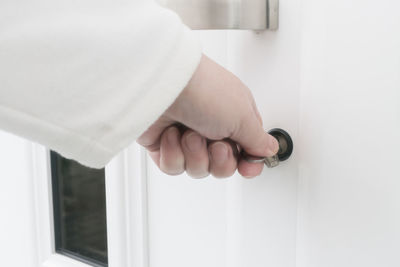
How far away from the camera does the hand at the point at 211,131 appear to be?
10.6 inches

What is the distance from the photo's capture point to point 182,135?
0.34 metres

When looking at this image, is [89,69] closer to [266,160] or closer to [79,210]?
[266,160]

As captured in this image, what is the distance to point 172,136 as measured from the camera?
1.11 feet

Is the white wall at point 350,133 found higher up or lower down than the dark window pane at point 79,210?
higher up

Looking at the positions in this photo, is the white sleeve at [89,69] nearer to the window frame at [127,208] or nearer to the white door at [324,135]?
the white door at [324,135]

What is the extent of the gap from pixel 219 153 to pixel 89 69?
12 cm

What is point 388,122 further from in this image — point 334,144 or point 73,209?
point 73,209

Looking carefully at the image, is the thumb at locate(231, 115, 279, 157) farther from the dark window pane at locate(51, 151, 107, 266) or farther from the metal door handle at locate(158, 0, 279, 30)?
the dark window pane at locate(51, 151, 107, 266)

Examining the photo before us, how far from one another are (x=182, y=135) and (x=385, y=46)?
0.16m

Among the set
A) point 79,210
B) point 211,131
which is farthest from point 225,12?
point 79,210

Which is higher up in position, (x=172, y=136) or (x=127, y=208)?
(x=172, y=136)

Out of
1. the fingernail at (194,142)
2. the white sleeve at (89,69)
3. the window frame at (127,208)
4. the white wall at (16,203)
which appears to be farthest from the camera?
the white wall at (16,203)

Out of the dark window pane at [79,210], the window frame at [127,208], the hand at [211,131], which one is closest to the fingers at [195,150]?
the hand at [211,131]

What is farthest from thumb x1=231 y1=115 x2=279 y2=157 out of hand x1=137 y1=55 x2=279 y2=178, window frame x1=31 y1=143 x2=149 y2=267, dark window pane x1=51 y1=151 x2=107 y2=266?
dark window pane x1=51 y1=151 x2=107 y2=266
